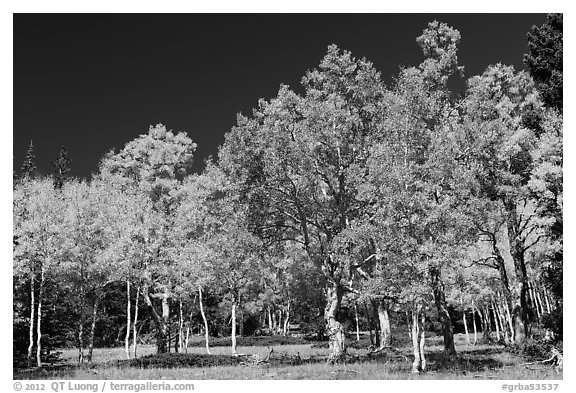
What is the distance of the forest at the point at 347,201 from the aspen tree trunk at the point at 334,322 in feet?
0.25

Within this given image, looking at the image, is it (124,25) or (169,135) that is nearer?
(124,25)

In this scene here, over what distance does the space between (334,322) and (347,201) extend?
4696 mm

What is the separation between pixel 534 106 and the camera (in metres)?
22.1

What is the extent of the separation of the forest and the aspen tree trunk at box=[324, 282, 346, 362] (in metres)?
0.08

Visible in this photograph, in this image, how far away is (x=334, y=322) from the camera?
66.2 ft

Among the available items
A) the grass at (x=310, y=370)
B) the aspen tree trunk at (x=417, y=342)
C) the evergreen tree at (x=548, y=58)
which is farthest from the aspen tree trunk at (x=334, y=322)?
the evergreen tree at (x=548, y=58)

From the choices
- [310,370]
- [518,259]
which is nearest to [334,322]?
[310,370]

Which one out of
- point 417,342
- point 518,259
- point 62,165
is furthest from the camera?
point 62,165

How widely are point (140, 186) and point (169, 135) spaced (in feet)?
11.5

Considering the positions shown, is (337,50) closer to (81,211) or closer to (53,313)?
(81,211)

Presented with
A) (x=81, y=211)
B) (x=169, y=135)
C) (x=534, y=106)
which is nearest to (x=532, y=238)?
(x=534, y=106)

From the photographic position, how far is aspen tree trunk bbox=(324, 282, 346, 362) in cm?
1987

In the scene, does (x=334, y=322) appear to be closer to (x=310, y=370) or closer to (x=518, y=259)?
(x=310, y=370)

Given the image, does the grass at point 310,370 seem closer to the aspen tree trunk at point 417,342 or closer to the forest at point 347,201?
the aspen tree trunk at point 417,342
